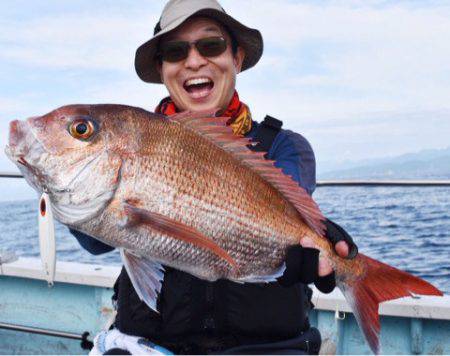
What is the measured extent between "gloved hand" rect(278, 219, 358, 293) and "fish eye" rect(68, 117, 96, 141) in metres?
1.00

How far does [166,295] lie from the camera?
247cm

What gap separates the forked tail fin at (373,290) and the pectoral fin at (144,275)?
2.94 ft

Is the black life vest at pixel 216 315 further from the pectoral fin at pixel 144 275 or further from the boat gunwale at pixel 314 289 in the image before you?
the boat gunwale at pixel 314 289

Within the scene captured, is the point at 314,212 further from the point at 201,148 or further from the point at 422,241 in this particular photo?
the point at 422,241

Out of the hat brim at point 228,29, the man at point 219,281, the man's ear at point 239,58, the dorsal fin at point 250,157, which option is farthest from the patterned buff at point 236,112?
the dorsal fin at point 250,157

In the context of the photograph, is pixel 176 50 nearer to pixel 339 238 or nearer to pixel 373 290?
pixel 339 238

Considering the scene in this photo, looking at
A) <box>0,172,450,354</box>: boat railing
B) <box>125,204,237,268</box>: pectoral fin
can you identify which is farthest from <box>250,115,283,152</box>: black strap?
<box>0,172,450,354</box>: boat railing

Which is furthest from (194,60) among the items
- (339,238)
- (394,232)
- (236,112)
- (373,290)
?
(394,232)

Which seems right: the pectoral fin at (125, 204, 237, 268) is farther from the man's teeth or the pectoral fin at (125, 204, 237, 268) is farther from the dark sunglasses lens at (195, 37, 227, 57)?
the dark sunglasses lens at (195, 37, 227, 57)

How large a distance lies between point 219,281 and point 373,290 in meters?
0.74

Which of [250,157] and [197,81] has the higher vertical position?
[197,81]

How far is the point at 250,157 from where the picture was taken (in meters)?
2.23

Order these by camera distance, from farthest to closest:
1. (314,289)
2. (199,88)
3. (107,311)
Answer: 1. (107,311)
2. (314,289)
3. (199,88)

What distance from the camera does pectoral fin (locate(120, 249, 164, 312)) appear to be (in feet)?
Result: 6.81
